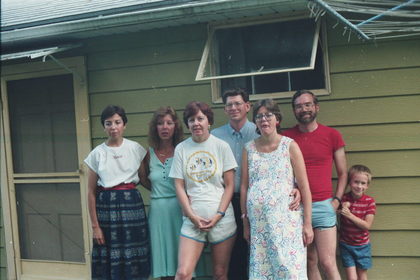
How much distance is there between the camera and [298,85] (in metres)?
3.40

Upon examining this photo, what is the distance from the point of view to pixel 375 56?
3180 millimetres

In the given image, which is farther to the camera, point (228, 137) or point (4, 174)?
point (4, 174)

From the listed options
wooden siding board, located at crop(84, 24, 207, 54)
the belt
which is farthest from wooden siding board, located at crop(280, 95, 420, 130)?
the belt

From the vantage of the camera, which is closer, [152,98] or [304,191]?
[304,191]

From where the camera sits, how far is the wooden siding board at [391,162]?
10.2 feet

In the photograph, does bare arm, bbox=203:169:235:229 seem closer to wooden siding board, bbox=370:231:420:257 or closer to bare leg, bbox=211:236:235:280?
bare leg, bbox=211:236:235:280

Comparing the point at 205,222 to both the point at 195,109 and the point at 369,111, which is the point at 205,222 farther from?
the point at 369,111

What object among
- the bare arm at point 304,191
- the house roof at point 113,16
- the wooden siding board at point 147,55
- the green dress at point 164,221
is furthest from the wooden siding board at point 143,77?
the bare arm at point 304,191

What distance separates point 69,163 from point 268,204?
2.27 m

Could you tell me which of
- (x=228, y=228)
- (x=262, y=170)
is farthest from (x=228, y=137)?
(x=228, y=228)

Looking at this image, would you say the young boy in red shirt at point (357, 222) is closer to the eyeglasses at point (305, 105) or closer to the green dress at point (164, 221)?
the eyeglasses at point (305, 105)

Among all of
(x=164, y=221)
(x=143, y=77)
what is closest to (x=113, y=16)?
(x=143, y=77)

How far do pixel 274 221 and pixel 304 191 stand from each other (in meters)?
0.26

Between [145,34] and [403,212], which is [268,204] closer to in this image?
[403,212]
